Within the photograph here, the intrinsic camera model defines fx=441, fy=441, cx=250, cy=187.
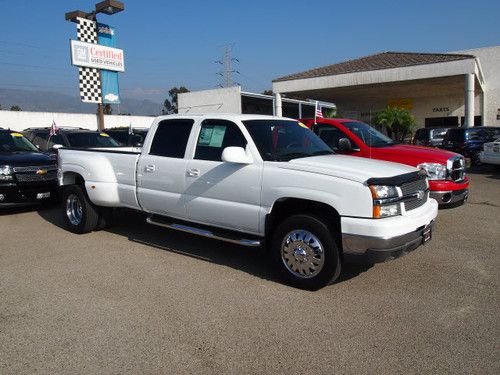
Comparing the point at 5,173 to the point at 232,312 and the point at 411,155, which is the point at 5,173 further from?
the point at 411,155

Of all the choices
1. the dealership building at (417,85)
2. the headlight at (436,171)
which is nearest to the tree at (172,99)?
the dealership building at (417,85)

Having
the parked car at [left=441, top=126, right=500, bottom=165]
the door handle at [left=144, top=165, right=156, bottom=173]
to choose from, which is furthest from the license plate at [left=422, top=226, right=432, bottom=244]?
the parked car at [left=441, top=126, right=500, bottom=165]

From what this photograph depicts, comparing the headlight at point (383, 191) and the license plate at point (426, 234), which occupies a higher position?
the headlight at point (383, 191)

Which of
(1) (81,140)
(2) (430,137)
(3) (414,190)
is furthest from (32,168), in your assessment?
(2) (430,137)

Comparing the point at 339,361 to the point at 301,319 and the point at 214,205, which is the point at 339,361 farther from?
the point at 214,205

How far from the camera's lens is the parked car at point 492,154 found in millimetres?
14125

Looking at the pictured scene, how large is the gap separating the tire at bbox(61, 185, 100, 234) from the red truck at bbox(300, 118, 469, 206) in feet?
13.7

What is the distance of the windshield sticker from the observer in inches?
215

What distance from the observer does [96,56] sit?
17719mm

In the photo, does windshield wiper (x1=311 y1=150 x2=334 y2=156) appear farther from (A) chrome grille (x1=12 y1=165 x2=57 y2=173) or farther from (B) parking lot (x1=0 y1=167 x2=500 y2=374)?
(A) chrome grille (x1=12 y1=165 x2=57 y2=173)

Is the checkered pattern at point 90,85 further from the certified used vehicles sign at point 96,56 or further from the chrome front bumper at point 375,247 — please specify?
the chrome front bumper at point 375,247

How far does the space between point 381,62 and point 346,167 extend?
71.4 feet

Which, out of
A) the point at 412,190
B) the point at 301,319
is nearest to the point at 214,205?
the point at 301,319

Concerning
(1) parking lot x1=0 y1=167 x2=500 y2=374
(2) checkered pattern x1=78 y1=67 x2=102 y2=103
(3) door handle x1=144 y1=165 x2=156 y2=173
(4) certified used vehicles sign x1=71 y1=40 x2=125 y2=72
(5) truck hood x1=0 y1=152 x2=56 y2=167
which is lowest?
(1) parking lot x1=0 y1=167 x2=500 y2=374
